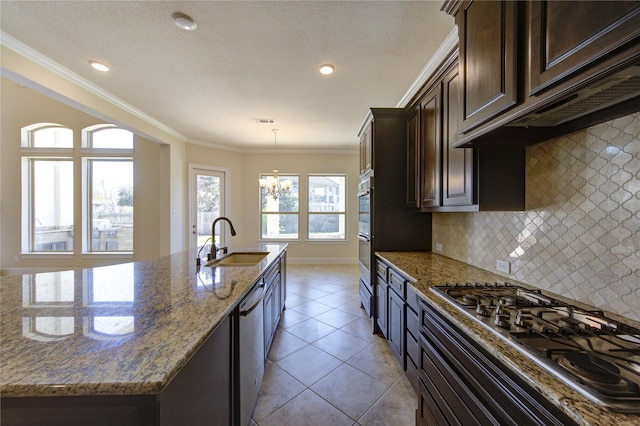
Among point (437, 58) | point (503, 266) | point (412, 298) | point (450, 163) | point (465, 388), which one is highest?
point (437, 58)

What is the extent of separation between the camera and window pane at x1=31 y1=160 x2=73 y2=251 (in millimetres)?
5141

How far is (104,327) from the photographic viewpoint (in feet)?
3.02

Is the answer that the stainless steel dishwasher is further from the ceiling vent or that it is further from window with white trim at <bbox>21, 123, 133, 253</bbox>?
window with white trim at <bbox>21, 123, 133, 253</bbox>

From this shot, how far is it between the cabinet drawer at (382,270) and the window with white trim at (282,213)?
4.00 meters

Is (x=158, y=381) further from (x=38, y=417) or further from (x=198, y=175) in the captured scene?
(x=198, y=175)

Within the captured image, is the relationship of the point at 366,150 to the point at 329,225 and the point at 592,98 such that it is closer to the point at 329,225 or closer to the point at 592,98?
the point at 592,98

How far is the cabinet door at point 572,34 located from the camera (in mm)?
678

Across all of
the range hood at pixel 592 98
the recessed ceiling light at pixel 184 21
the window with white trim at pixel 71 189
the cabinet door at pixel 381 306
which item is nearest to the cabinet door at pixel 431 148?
the range hood at pixel 592 98

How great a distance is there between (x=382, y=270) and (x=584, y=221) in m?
1.59

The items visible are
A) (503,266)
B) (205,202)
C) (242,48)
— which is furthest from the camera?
(205,202)

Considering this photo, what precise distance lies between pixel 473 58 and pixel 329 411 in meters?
2.39

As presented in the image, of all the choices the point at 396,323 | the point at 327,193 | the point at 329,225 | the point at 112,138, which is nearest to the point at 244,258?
the point at 396,323

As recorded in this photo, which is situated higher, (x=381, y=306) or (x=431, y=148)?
(x=431, y=148)

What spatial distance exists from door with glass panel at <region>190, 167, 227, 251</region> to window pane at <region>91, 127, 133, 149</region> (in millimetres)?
1312
